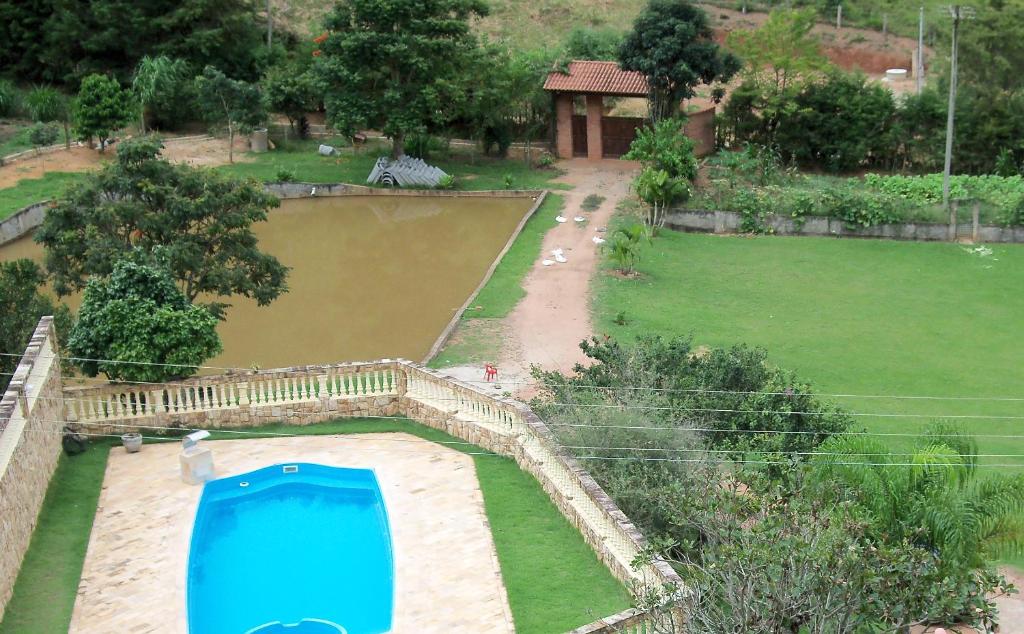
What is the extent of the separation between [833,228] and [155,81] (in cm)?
2607

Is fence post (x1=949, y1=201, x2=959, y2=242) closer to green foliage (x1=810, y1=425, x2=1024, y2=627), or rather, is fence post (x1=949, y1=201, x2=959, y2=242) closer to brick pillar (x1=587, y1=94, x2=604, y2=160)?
brick pillar (x1=587, y1=94, x2=604, y2=160)

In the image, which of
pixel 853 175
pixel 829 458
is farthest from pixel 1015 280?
pixel 829 458

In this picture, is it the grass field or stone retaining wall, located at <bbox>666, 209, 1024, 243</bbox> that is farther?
stone retaining wall, located at <bbox>666, 209, 1024, 243</bbox>

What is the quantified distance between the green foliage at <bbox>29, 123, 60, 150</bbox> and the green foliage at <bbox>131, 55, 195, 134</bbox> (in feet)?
11.8

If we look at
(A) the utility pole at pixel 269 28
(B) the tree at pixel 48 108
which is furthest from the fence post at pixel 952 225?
(B) the tree at pixel 48 108

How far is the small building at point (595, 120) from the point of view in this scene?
147ft

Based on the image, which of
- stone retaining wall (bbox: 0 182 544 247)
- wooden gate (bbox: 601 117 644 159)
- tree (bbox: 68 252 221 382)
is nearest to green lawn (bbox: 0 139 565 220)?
stone retaining wall (bbox: 0 182 544 247)

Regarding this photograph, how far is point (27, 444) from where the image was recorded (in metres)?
17.2

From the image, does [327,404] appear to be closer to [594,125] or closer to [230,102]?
[230,102]

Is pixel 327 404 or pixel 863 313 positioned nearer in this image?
pixel 327 404

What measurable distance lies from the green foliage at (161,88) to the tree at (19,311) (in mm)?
24383

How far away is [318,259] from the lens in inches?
1393

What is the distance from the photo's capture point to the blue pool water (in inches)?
→ 627

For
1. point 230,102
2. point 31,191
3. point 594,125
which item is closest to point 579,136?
point 594,125
